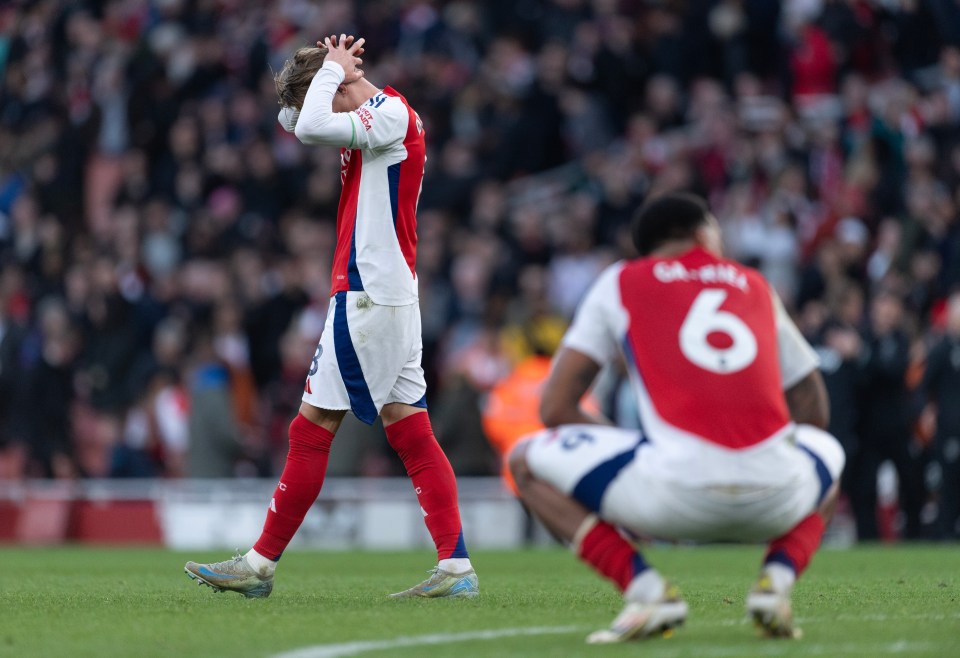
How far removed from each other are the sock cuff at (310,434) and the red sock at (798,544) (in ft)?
7.91

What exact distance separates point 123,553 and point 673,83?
8620 mm

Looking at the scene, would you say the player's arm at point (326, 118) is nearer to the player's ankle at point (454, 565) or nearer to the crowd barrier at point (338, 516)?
the player's ankle at point (454, 565)

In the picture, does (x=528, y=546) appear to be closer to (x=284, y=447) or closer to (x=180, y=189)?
(x=284, y=447)

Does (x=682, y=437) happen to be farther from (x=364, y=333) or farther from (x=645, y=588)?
(x=364, y=333)

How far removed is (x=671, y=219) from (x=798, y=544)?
109cm

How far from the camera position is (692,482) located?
524cm

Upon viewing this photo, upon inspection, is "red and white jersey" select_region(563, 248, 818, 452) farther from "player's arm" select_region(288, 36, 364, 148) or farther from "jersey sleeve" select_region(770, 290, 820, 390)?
"player's arm" select_region(288, 36, 364, 148)

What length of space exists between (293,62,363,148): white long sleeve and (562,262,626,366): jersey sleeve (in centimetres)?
204

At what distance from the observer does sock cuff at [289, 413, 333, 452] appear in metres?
7.29

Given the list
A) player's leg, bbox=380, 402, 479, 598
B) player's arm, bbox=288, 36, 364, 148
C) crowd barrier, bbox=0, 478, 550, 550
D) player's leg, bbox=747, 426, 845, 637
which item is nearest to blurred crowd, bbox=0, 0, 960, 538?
crowd barrier, bbox=0, 478, 550, 550

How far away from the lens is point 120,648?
18.0ft

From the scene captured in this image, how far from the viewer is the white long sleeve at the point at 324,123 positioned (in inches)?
281

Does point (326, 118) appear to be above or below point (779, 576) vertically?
above

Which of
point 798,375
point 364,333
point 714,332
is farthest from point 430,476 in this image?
point 714,332
